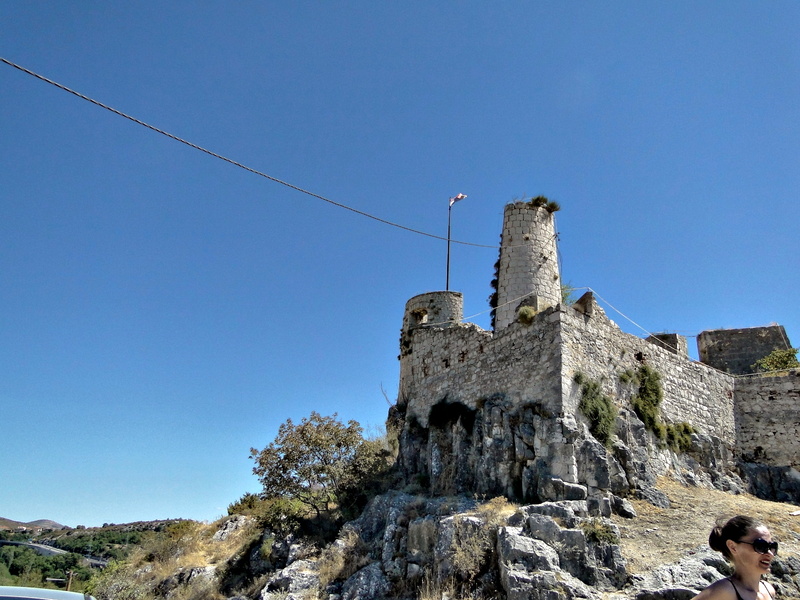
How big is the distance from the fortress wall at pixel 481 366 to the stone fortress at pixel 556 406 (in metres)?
0.04

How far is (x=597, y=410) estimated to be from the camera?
1675 centimetres

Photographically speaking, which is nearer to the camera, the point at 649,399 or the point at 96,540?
the point at 649,399

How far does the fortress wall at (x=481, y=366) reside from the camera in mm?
17172

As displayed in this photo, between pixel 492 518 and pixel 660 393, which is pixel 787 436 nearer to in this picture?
pixel 660 393

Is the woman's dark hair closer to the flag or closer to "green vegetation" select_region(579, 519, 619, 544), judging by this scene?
"green vegetation" select_region(579, 519, 619, 544)

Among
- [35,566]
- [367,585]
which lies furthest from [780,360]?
[35,566]

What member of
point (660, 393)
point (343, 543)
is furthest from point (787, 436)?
point (343, 543)

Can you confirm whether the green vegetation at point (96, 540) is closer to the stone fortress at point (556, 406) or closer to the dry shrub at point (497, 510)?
the stone fortress at point (556, 406)

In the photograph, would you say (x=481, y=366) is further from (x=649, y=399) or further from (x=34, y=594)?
(x=34, y=594)

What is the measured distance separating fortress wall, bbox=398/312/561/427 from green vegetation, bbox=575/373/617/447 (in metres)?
0.89

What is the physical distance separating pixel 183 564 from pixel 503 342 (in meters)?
14.1

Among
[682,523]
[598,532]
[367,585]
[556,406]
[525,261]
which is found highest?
[525,261]

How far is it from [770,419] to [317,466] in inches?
612

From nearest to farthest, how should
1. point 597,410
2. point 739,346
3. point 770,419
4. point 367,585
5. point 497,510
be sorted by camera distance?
point 497,510, point 367,585, point 597,410, point 770,419, point 739,346
